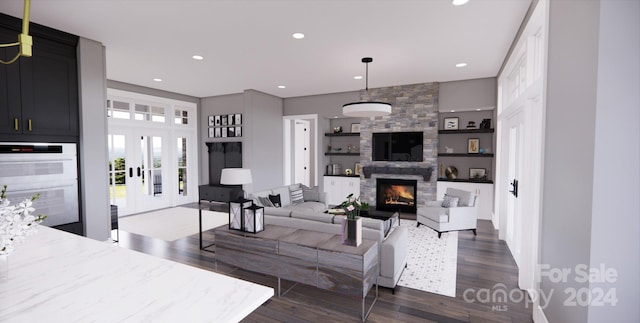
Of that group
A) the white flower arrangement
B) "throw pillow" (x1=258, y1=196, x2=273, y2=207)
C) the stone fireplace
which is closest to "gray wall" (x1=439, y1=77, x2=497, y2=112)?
the stone fireplace

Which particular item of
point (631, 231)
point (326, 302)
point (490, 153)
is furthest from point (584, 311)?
point (490, 153)

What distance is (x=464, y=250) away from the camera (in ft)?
14.5

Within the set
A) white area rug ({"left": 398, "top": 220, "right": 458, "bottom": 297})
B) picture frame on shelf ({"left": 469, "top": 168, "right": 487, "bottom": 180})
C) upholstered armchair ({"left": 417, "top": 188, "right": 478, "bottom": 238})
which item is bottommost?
white area rug ({"left": 398, "top": 220, "right": 458, "bottom": 297})

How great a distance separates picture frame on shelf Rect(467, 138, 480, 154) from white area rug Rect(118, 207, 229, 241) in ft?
17.8

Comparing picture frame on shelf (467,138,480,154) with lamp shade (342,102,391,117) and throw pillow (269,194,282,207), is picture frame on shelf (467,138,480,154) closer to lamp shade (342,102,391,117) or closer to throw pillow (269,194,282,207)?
lamp shade (342,102,391,117)

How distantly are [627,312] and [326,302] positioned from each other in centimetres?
217

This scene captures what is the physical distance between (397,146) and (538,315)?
4.74m

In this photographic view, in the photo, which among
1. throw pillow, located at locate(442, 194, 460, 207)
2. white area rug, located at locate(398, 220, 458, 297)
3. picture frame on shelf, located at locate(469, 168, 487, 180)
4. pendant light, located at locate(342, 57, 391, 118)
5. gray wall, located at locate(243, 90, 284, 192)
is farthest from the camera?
gray wall, located at locate(243, 90, 284, 192)

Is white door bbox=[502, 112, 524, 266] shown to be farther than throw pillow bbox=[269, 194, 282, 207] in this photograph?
No

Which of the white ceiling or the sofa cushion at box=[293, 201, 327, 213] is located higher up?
the white ceiling

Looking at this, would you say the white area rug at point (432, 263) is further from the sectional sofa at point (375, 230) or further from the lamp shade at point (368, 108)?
the lamp shade at point (368, 108)

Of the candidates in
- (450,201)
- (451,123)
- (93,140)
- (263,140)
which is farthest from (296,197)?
(451,123)

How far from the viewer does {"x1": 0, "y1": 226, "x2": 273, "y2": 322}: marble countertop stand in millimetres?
1079

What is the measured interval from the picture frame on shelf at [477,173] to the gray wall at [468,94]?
133 centimetres
